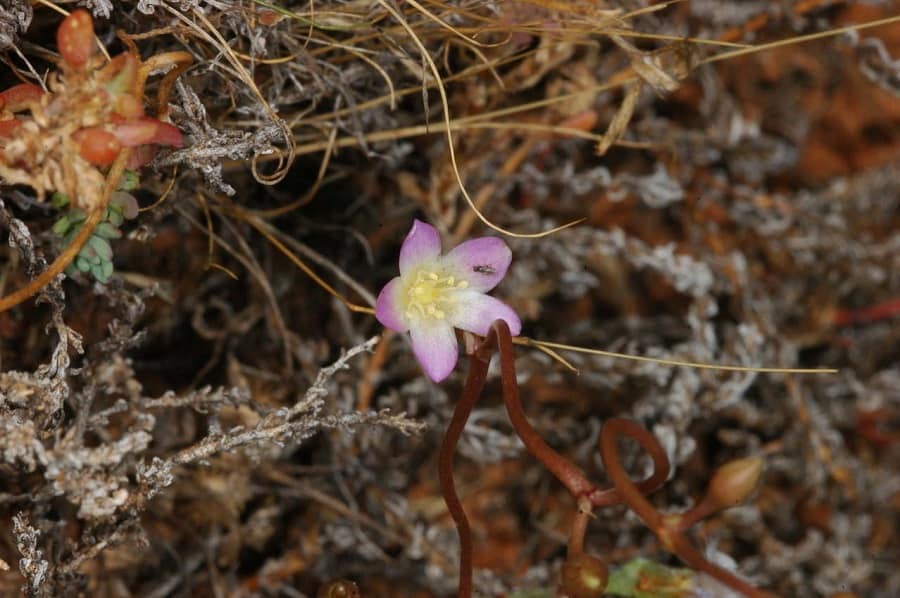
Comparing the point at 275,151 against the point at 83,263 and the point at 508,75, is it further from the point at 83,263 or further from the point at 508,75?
the point at 508,75

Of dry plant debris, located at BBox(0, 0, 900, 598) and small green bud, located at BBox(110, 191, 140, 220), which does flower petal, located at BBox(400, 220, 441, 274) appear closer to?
dry plant debris, located at BBox(0, 0, 900, 598)

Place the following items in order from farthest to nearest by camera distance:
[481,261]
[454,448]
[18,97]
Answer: [481,261] < [454,448] < [18,97]

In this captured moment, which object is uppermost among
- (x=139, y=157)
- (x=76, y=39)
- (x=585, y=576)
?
(x=76, y=39)

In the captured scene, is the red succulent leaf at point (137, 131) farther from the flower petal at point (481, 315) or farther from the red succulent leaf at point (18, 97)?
the flower petal at point (481, 315)

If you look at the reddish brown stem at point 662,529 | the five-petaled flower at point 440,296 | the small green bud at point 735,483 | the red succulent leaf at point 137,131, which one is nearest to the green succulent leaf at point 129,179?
the red succulent leaf at point 137,131

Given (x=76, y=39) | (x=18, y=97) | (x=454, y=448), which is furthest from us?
(x=454, y=448)

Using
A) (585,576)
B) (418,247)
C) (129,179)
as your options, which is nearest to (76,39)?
(129,179)

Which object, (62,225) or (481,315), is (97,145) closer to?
(62,225)
